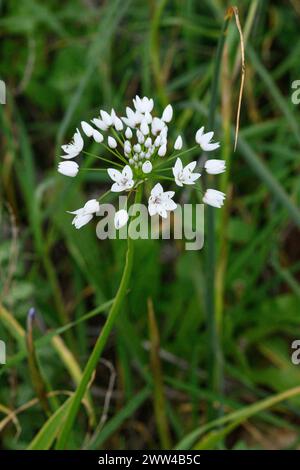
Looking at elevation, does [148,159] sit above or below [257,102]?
below

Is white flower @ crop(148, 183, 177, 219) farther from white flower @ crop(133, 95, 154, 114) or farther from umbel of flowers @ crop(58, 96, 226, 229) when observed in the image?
white flower @ crop(133, 95, 154, 114)

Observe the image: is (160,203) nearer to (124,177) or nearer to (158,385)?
(124,177)

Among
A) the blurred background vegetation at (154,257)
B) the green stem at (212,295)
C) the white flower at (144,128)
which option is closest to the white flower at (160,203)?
the white flower at (144,128)

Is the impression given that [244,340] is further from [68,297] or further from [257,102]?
[257,102]

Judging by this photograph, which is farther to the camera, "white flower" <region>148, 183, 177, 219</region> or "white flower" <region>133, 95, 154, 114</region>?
"white flower" <region>133, 95, 154, 114</region>

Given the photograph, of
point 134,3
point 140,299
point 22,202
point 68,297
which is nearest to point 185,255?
point 140,299
